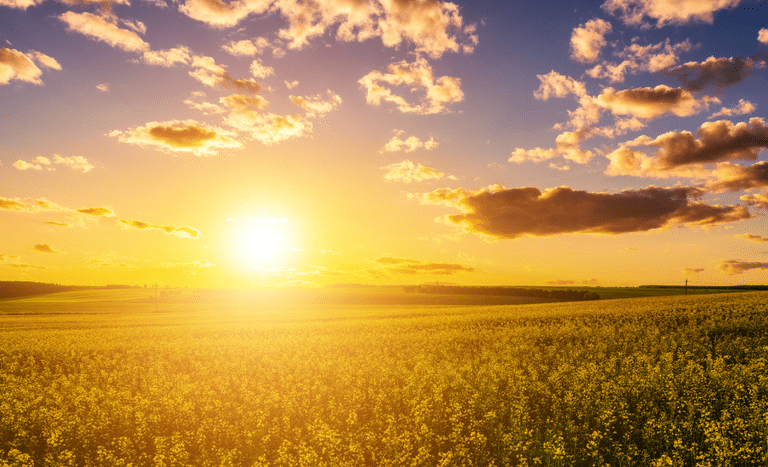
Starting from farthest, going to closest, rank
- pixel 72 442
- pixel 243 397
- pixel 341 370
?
pixel 341 370 < pixel 243 397 < pixel 72 442

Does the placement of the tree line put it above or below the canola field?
below

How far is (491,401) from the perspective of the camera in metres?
10.6

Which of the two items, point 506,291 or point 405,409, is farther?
point 506,291

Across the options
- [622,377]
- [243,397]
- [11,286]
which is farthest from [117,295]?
[622,377]

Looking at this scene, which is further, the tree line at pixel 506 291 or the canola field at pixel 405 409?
the tree line at pixel 506 291

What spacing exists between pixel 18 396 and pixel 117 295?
12020 centimetres

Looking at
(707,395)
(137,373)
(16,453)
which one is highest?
(707,395)

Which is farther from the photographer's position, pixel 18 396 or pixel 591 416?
pixel 18 396

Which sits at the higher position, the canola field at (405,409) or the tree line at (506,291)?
the canola field at (405,409)

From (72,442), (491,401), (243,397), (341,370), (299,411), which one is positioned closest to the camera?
(72,442)

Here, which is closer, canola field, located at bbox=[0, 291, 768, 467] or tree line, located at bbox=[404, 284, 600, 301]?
canola field, located at bbox=[0, 291, 768, 467]

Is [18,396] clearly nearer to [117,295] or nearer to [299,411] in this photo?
[299,411]

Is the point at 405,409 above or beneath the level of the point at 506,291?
above

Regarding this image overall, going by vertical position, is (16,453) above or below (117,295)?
above
